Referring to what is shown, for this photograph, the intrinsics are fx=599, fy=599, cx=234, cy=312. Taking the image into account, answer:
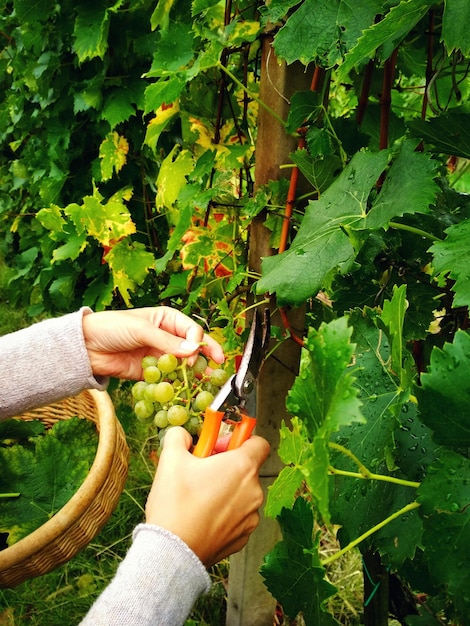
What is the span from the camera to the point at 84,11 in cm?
172

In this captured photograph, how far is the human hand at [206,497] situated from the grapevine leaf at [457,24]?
0.60 metres

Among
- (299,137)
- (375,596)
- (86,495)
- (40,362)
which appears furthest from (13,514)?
(299,137)

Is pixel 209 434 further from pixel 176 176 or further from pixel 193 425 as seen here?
pixel 176 176

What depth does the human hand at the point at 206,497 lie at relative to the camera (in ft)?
2.76

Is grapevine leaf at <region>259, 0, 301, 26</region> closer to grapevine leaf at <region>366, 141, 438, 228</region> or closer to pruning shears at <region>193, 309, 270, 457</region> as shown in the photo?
grapevine leaf at <region>366, 141, 438, 228</region>

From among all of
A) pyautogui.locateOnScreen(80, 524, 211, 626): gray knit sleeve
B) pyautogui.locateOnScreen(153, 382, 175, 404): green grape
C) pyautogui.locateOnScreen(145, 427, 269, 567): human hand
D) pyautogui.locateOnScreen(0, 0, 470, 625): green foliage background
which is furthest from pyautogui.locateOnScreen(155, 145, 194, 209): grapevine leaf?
pyautogui.locateOnScreen(80, 524, 211, 626): gray knit sleeve

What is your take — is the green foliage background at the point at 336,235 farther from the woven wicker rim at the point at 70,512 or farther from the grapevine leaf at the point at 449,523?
the woven wicker rim at the point at 70,512

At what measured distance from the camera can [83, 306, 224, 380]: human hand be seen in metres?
1.11

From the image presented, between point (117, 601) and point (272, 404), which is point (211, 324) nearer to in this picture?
point (272, 404)

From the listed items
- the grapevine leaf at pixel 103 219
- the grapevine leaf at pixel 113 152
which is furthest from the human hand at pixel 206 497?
the grapevine leaf at pixel 113 152

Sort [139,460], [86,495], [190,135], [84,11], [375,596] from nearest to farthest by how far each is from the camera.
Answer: [375,596], [190,135], [86,495], [84,11], [139,460]

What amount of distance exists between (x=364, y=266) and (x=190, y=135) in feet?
2.20

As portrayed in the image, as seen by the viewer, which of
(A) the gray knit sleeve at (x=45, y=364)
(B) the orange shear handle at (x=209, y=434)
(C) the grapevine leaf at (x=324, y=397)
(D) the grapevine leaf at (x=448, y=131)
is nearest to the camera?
(C) the grapevine leaf at (x=324, y=397)

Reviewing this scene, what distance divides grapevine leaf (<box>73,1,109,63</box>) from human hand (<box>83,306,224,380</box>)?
813 millimetres
